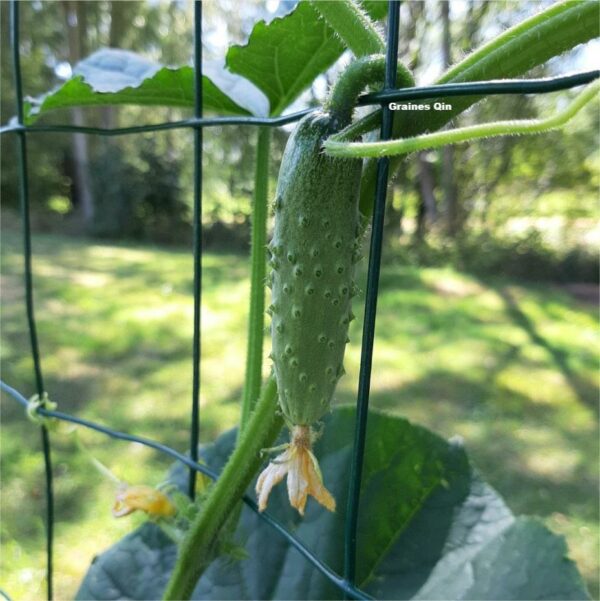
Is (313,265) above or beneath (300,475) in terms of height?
above

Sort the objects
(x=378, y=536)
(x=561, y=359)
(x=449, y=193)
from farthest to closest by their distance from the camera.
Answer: (x=449, y=193) → (x=561, y=359) → (x=378, y=536)

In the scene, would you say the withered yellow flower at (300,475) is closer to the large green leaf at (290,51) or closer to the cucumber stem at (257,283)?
the cucumber stem at (257,283)

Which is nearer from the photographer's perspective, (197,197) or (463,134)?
(463,134)

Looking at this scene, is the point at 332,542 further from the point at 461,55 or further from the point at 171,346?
the point at 171,346

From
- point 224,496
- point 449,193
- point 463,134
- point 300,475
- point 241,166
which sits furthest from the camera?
point 241,166

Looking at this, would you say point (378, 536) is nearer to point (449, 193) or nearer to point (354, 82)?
point (354, 82)

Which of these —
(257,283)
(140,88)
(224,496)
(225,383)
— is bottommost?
(225,383)

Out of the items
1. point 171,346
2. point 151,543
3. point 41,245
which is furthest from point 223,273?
point 151,543

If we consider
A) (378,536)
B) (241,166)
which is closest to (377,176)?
(378,536)
